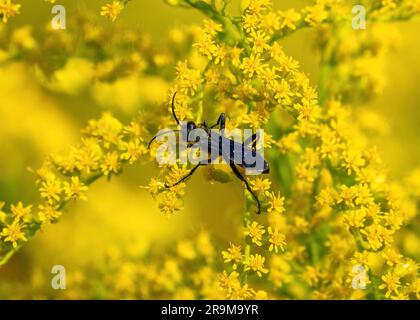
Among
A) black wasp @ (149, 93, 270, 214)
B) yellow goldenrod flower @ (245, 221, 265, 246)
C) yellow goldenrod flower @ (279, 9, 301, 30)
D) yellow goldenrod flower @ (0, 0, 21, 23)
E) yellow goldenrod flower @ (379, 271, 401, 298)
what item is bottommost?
yellow goldenrod flower @ (379, 271, 401, 298)

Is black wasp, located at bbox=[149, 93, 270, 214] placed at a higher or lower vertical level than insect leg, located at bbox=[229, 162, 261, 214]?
higher

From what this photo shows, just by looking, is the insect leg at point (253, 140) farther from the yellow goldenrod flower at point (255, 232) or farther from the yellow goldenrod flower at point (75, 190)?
the yellow goldenrod flower at point (75, 190)

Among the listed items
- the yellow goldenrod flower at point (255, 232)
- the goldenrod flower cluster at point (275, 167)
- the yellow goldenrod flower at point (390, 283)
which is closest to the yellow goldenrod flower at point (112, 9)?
the goldenrod flower cluster at point (275, 167)

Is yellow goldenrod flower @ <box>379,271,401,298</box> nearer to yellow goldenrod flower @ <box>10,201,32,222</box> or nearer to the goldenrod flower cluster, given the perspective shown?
the goldenrod flower cluster

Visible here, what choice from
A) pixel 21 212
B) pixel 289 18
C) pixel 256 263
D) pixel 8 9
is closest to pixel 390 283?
pixel 256 263

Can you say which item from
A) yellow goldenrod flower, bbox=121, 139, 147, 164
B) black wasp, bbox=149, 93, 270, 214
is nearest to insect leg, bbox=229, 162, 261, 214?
black wasp, bbox=149, 93, 270, 214

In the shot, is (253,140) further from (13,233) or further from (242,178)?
(13,233)

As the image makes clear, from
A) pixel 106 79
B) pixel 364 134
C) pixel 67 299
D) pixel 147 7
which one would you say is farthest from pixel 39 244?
pixel 364 134
